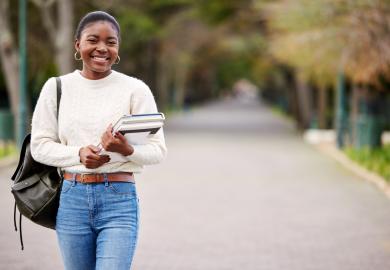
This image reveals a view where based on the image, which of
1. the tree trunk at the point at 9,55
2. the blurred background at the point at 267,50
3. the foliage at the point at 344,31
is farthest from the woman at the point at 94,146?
the tree trunk at the point at 9,55

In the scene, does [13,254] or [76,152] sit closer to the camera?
[76,152]

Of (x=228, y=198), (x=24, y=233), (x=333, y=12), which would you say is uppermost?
(x=333, y=12)

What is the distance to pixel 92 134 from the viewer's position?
4.06 m

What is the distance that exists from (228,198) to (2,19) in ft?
43.5

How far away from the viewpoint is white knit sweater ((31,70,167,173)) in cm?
405

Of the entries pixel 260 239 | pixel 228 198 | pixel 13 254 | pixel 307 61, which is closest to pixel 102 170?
pixel 13 254

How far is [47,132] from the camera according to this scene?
414cm

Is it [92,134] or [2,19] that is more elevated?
[92,134]

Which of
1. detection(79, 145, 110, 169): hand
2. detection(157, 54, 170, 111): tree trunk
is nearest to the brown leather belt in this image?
detection(79, 145, 110, 169): hand

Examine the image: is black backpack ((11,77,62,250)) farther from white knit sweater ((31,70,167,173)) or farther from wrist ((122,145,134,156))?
wrist ((122,145,134,156))

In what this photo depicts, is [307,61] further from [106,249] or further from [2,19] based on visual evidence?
[106,249]

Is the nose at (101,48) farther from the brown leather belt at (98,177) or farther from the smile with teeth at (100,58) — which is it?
the brown leather belt at (98,177)

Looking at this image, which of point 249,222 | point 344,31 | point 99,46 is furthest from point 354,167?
point 99,46

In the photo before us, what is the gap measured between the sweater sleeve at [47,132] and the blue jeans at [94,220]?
14cm
